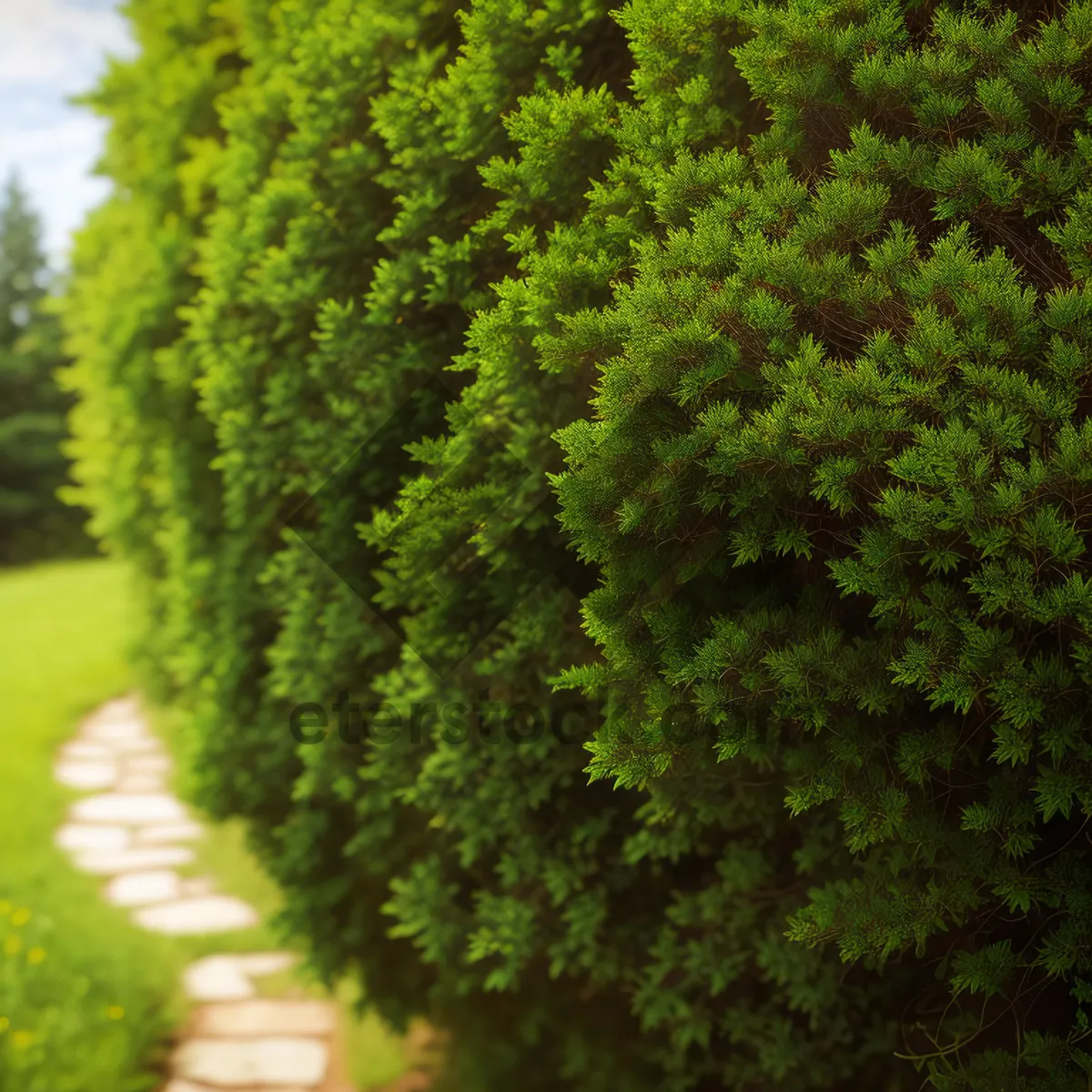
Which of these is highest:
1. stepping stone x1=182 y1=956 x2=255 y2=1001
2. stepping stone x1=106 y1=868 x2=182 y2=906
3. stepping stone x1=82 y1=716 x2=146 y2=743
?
stepping stone x1=82 y1=716 x2=146 y2=743

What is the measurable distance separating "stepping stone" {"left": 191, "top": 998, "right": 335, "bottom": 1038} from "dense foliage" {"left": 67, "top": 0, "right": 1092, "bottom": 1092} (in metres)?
1.16

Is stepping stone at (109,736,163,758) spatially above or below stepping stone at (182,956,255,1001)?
above

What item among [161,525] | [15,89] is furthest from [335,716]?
[15,89]

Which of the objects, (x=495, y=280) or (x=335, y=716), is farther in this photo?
(x=335, y=716)

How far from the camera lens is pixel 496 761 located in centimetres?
331

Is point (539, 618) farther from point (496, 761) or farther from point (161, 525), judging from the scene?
point (161, 525)

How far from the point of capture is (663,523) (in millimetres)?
2162

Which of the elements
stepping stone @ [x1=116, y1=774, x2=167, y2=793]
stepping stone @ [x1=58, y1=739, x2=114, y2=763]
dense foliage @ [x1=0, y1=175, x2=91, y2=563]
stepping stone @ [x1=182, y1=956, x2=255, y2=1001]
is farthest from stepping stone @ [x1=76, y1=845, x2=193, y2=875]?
dense foliage @ [x1=0, y1=175, x2=91, y2=563]

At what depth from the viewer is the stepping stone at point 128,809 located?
306 inches

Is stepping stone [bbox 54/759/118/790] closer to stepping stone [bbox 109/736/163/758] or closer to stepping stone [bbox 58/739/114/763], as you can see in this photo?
stepping stone [bbox 58/739/114/763]

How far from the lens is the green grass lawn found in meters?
4.55

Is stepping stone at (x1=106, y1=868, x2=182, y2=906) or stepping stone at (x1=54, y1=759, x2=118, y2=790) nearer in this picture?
stepping stone at (x1=106, y1=868, x2=182, y2=906)

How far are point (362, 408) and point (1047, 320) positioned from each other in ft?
7.47

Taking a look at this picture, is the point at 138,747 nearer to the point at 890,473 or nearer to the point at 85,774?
the point at 85,774
